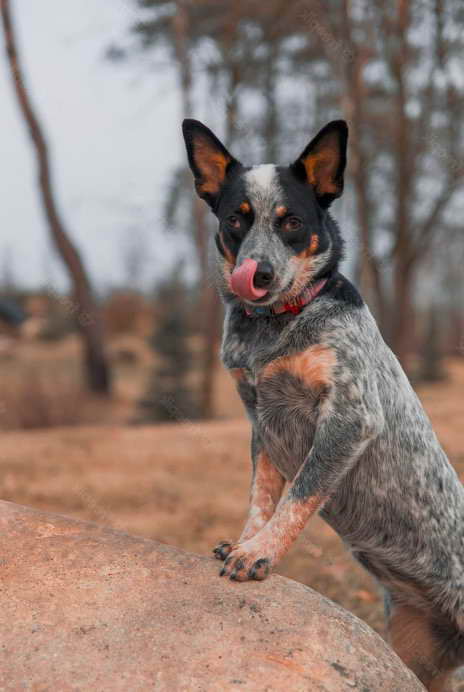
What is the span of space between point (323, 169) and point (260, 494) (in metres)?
1.34

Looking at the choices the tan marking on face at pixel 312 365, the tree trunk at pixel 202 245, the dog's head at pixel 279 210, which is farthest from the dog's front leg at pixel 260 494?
the tree trunk at pixel 202 245

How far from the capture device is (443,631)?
3.08m

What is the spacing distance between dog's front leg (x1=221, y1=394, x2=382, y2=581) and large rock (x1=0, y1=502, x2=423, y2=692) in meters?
0.12

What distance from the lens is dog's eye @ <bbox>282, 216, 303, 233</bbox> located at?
8.73 ft

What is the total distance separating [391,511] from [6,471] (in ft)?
19.2

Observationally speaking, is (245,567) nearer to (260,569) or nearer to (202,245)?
(260,569)

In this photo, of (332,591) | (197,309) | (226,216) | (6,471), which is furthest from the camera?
(197,309)

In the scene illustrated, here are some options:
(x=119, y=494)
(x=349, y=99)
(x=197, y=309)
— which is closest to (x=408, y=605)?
(x=119, y=494)

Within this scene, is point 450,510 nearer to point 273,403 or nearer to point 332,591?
point 273,403

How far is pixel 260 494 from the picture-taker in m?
2.96

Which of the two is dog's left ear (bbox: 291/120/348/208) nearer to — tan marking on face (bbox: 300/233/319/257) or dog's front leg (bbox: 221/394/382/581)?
tan marking on face (bbox: 300/233/319/257)

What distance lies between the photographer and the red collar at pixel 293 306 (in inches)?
108

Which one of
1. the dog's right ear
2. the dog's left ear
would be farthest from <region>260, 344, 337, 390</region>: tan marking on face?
the dog's right ear

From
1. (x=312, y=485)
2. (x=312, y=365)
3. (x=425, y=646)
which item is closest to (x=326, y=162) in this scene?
(x=312, y=365)
